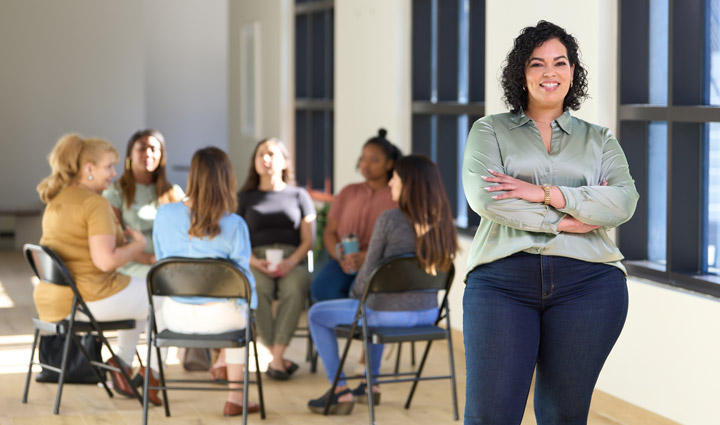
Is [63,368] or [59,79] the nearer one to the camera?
[63,368]

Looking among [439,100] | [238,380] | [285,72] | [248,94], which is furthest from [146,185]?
[248,94]

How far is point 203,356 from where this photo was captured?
5.39m

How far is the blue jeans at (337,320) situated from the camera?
14.0 ft

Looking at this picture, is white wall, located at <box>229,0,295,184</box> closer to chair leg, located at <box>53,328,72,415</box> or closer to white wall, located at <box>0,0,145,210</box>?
white wall, located at <box>0,0,145,210</box>

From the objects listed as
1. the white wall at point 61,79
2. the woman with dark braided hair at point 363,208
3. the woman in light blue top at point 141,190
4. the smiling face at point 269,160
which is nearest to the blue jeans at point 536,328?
the woman with dark braided hair at point 363,208

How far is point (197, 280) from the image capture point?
13.3 ft

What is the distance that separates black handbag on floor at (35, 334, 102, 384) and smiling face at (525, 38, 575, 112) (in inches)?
118

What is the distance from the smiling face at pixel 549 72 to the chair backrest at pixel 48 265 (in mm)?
2622

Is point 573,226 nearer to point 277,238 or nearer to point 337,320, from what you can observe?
point 337,320

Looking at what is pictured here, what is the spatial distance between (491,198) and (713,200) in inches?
80.3

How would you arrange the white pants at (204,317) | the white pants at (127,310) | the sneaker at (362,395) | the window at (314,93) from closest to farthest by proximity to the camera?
the white pants at (204,317) < the white pants at (127,310) < the sneaker at (362,395) < the window at (314,93)

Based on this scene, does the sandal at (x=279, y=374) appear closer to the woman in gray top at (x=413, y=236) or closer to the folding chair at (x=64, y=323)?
the folding chair at (x=64, y=323)

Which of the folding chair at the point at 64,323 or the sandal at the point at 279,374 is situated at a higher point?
the folding chair at the point at 64,323

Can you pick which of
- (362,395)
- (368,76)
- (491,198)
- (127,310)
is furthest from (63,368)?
(368,76)
